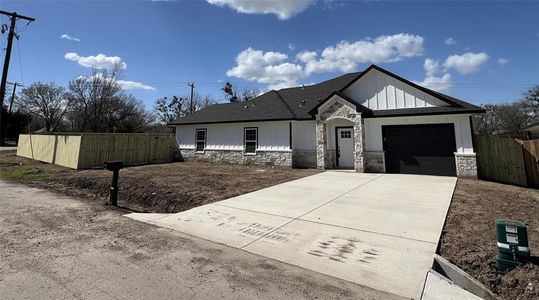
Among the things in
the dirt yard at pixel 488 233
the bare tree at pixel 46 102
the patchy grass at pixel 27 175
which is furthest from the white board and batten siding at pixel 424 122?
the bare tree at pixel 46 102

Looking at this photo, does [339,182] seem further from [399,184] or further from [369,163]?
[369,163]

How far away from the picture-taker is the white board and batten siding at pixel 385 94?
488 inches

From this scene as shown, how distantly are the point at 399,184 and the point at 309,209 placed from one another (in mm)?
5137

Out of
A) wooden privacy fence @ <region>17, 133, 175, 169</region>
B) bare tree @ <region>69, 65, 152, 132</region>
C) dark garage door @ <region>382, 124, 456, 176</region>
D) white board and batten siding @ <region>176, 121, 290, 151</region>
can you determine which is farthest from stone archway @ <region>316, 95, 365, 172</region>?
bare tree @ <region>69, 65, 152, 132</region>

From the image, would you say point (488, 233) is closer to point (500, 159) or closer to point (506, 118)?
point (500, 159)

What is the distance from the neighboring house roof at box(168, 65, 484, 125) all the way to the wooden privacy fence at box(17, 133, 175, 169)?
114 inches

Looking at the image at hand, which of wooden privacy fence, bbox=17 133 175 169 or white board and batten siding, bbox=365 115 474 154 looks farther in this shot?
wooden privacy fence, bbox=17 133 175 169

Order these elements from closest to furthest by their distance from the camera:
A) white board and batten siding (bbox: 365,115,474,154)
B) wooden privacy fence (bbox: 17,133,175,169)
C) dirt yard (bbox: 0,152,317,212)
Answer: dirt yard (bbox: 0,152,317,212) < white board and batten siding (bbox: 365,115,474,154) < wooden privacy fence (bbox: 17,133,175,169)

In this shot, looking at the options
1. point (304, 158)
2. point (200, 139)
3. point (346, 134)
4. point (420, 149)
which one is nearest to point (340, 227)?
point (420, 149)

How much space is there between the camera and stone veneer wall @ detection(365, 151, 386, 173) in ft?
42.8

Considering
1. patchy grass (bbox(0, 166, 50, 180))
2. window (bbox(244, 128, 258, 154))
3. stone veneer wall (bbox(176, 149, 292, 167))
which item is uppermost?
window (bbox(244, 128, 258, 154))

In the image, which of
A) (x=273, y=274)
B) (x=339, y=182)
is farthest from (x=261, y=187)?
(x=273, y=274)

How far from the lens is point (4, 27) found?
24422 mm

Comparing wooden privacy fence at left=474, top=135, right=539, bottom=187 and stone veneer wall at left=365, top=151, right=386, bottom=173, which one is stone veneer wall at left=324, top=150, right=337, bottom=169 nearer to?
stone veneer wall at left=365, top=151, right=386, bottom=173
